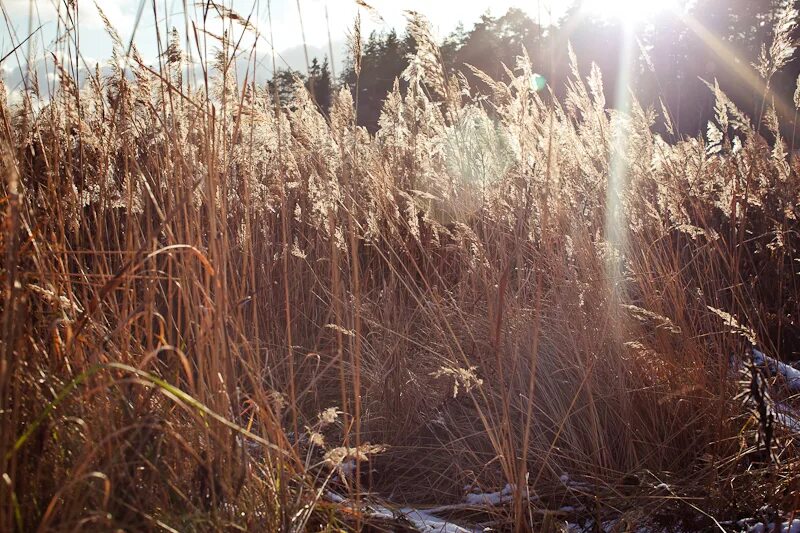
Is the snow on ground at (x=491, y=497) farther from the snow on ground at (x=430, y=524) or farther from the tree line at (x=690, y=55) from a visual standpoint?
the tree line at (x=690, y=55)

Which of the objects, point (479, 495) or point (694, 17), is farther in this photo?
point (694, 17)

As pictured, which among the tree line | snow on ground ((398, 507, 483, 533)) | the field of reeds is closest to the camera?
the field of reeds

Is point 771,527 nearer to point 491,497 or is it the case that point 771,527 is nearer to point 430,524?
point 491,497

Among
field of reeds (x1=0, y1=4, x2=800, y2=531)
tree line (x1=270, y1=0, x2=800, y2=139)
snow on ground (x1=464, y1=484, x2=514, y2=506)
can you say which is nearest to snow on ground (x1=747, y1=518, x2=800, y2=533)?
field of reeds (x1=0, y1=4, x2=800, y2=531)

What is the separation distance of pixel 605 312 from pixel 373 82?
33.1m

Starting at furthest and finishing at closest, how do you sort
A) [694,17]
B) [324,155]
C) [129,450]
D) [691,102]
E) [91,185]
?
1. [694,17]
2. [691,102]
3. [324,155]
4. [91,185]
5. [129,450]

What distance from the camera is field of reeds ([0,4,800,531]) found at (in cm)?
131

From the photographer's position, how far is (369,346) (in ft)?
9.93

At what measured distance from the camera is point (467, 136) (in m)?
2.70

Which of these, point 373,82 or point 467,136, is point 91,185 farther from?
point 373,82


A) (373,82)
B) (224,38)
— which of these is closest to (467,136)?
(224,38)

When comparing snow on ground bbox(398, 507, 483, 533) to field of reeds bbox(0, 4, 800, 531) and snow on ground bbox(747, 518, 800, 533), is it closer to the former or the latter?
field of reeds bbox(0, 4, 800, 531)

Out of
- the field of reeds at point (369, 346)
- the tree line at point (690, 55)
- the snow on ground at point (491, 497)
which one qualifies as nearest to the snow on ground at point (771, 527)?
the field of reeds at point (369, 346)

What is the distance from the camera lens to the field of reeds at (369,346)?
1.31m
